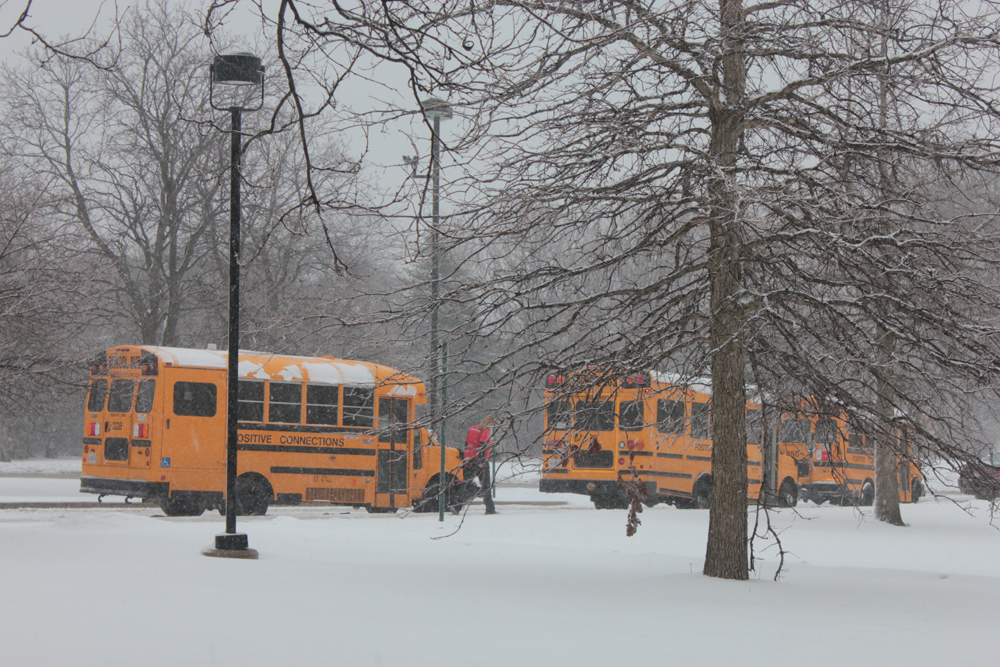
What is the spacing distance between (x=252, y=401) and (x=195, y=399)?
1.03 metres

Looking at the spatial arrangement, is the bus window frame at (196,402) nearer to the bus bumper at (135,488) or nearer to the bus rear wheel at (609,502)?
the bus bumper at (135,488)

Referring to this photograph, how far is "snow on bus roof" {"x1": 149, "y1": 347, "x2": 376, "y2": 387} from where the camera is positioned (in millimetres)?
17266

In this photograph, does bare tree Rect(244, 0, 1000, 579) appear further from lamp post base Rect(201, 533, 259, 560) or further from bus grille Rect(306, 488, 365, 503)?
bus grille Rect(306, 488, 365, 503)

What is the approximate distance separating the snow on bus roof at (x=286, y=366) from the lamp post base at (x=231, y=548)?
7192 mm

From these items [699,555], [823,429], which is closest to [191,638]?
[823,429]

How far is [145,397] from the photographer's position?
1714 centimetres

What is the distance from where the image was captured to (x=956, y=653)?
6.62 meters

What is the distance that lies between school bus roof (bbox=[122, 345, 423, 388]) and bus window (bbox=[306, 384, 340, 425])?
15cm

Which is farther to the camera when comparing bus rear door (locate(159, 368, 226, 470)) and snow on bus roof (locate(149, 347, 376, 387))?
snow on bus roof (locate(149, 347, 376, 387))

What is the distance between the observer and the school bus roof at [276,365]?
17188mm

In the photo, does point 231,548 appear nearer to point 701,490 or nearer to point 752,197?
point 752,197

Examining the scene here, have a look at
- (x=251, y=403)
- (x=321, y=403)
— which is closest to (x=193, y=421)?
(x=251, y=403)

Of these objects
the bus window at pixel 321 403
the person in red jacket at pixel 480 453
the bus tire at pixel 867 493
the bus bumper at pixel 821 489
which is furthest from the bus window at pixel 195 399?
the bus tire at pixel 867 493

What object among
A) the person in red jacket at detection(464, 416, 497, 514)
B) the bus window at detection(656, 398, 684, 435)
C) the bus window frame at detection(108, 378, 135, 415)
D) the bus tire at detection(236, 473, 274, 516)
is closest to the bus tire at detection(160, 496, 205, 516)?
the bus tire at detection(236, 473, 274, 516)
